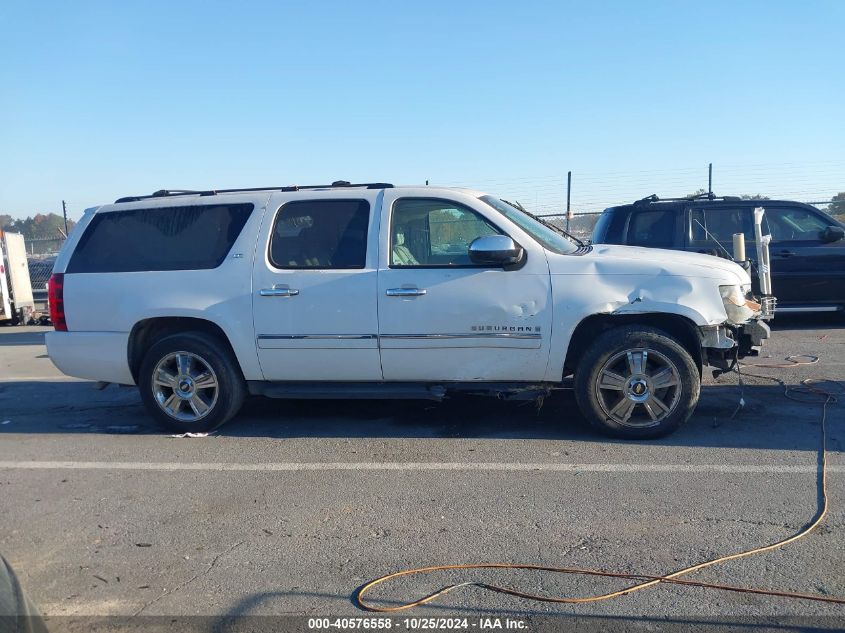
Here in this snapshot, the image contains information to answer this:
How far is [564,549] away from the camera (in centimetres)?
373

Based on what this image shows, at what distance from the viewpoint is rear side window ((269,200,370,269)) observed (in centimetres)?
570

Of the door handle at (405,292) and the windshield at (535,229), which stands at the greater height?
the windshield at (535,229)

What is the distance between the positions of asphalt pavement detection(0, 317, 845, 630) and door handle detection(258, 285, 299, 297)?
3.72ft

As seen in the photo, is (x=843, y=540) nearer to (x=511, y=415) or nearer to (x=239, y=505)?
(x=511, y=415)

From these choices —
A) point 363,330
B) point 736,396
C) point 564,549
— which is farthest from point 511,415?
point 564,549

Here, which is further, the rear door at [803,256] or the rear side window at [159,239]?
the rear door at [803,256]

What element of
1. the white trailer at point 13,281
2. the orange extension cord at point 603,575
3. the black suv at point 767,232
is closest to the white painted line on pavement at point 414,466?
the orange extension cord at point 603,575

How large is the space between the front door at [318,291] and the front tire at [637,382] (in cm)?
162

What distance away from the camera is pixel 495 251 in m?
5.25

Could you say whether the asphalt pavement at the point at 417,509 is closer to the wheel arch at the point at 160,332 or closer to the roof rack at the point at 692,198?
the wheel arch at the point at 160,332

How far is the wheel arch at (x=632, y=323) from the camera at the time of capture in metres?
5.45

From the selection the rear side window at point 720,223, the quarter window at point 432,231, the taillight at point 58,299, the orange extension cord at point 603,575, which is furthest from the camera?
the rear side window at point 720,223

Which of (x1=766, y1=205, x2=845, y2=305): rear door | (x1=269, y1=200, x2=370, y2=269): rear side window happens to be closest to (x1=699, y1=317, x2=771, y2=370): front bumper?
(x1=269, y1=200, x2=370, y2=269): rear side window

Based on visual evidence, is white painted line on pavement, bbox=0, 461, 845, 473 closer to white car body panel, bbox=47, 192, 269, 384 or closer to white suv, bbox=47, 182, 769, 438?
white suv, bbox=47, 182, 769, 438
